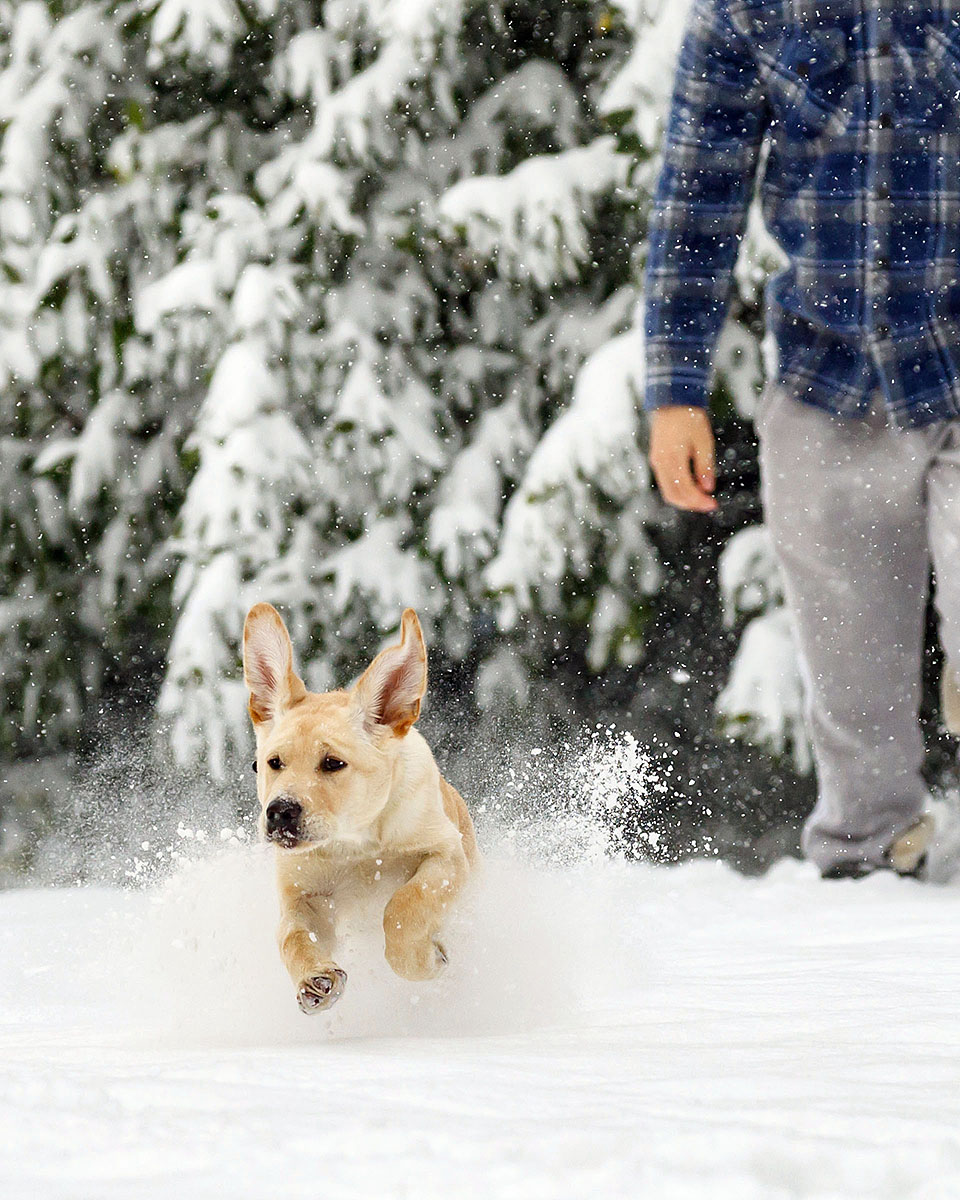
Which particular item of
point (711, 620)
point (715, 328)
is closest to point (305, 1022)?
point (715, 328)

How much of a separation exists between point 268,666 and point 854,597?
1.88 metres

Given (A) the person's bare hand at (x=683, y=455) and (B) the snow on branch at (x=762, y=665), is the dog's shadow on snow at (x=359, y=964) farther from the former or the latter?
(B) the snow on branch at (x=762, y=665)

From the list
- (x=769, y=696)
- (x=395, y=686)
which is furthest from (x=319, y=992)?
(x=769, y=696)

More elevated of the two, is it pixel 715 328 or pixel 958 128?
pixel 958 128

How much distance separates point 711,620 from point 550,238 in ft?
5.18

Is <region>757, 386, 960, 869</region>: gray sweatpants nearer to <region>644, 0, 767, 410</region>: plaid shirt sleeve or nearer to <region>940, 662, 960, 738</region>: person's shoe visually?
<region>940, 662, 960, 738</region>: person's shoe

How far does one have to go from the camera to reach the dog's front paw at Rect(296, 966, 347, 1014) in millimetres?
2385

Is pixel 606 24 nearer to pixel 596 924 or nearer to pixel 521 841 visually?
pixel 521 841

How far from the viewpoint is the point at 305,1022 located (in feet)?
8.90

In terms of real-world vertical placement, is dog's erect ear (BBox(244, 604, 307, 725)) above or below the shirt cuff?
below

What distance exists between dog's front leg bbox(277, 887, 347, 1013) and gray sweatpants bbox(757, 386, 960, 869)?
1.83 m

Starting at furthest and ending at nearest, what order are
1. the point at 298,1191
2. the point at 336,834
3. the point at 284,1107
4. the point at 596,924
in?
the point at 596,924 < the point at 336,834 < the point at 284,1107 < the point at 298,1191

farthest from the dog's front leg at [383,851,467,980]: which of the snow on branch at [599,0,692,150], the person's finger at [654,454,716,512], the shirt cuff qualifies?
the snow on branch at [599,0,692,150]

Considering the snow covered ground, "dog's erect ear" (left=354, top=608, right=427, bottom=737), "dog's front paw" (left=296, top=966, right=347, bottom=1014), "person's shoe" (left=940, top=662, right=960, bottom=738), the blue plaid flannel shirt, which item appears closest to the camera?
the snow covered ground
